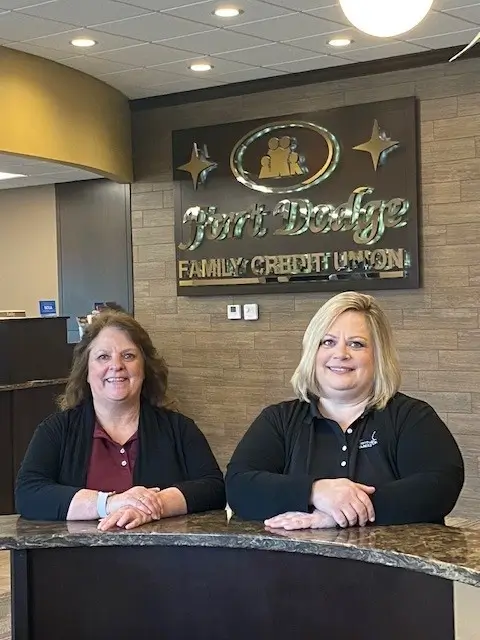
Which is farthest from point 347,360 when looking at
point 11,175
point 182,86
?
point 11,175

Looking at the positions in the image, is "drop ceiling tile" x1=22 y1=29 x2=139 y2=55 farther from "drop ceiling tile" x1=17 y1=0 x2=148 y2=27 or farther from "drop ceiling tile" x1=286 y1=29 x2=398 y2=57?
"drop ceiling tile" x1=286 y1=29 x2=398 y2=57

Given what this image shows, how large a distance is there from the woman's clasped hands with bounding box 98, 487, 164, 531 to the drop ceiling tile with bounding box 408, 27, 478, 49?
428 cm

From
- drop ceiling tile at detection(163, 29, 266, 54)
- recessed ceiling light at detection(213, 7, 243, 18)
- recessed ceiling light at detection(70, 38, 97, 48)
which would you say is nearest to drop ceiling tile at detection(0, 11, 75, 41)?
recessed ceiling light at detection(70, 38, 97, 48)

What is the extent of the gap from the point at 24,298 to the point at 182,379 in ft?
7.12

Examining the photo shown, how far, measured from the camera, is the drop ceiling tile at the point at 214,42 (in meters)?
5.88

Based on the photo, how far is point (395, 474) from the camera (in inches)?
97.6

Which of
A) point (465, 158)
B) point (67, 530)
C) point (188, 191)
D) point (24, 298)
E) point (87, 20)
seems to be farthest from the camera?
point (24, 298)

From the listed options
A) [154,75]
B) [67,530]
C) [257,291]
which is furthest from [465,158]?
[67,530]

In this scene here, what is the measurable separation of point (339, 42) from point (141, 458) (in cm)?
400

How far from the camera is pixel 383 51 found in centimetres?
637

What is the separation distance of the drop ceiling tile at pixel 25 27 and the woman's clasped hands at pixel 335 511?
12.8ft

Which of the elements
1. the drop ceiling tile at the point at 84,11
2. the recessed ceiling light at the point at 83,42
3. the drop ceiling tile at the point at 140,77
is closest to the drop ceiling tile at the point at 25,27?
the drop ceiling tile at the point at 84,11

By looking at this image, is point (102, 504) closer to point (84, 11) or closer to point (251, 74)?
point (84, 11)

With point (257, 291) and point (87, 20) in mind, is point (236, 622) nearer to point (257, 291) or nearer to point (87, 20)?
point (87, 20)
